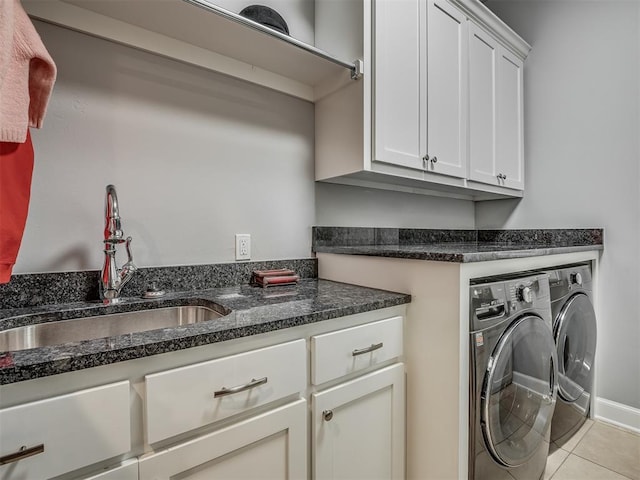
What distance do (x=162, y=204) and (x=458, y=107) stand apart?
5.23ft

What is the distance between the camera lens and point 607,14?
6.48 feet

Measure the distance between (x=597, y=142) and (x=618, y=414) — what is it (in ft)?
5.25

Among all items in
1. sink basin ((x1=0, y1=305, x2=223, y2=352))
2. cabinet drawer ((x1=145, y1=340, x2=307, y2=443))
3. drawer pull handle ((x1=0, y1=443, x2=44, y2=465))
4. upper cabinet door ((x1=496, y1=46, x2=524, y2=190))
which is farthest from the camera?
upper cabinet door ((x1=496, y1=46, x2=524, y2=190))

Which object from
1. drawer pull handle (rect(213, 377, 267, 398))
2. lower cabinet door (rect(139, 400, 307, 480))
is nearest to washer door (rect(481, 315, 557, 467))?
lower cabinet door (rect(139, 400, 307, 480))

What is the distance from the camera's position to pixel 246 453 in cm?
87

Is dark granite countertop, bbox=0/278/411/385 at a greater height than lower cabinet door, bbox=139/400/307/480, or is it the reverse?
dark granite countertop, bbox=0/278/411/385

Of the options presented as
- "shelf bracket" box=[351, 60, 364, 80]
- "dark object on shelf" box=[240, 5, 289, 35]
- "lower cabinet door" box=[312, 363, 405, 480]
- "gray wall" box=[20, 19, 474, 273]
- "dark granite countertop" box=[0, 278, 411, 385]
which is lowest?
"lower cabinet door" box=[312, 363, 405, 480]

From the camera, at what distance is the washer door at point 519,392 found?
3.99ft

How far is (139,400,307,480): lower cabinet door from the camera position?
0.76m

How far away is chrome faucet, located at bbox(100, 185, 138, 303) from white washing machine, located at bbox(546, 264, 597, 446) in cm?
176

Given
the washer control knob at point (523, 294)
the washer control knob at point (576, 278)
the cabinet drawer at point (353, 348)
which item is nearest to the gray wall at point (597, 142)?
the washer control knob at point (576, 278)

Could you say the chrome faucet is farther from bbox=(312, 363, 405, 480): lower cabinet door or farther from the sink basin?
bbox=(312, 363, 405, 480): lower cabinet door

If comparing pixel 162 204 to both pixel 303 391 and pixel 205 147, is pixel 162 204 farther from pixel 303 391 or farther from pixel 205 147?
pixel 303 391

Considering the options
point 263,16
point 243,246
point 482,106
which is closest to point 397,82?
point 263,16
